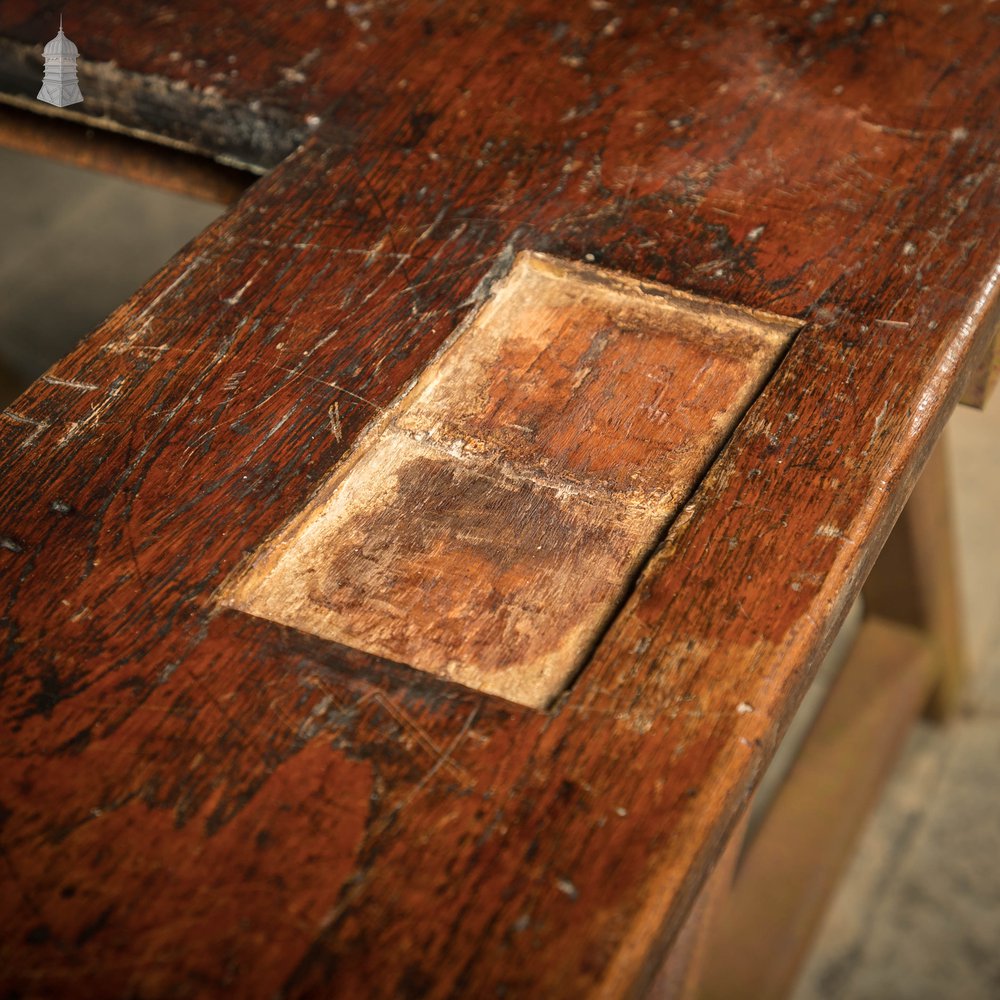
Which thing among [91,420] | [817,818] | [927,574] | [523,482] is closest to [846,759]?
[817,818]

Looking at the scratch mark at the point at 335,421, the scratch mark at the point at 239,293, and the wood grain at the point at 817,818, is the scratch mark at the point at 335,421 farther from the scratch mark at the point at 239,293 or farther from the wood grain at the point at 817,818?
the wood grain at the point at 817,818

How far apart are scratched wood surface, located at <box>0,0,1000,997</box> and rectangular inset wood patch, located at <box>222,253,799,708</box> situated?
0.08 ft

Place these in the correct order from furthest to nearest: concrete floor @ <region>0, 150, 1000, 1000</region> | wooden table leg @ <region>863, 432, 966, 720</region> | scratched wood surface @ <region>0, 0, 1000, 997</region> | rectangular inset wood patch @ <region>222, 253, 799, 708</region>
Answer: concrete floor @ <region>0, 150, 1000, 1000</region>
wooden table leg @ <region>863, 432, 966, 720</region>
rectangular inset wood patch @ <region>222, 253, 799, 708</region>
scratched wood surface @ <region>0, 0, 1000, 997</region>

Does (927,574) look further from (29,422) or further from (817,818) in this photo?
(29,422)

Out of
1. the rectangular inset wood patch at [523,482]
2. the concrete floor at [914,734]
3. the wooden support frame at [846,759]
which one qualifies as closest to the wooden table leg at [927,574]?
the wooden support frame at [846,759]

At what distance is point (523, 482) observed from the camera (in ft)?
2.97

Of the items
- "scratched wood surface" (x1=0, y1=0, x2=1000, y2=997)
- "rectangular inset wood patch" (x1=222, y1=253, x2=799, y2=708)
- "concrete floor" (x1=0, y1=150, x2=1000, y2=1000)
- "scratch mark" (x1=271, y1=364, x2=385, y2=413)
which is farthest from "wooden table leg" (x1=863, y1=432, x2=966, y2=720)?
"scratch mark" (x1=271, y1=364, x2=385, y2=413)

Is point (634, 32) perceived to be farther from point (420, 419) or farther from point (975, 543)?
point (975, 543)

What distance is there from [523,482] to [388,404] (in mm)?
131

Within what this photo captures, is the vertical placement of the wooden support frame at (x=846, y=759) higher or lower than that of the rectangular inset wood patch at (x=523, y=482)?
lower

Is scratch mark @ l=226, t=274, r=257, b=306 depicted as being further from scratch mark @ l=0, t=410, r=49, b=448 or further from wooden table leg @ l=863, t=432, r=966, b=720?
wooden table leg @ l=863, t=432, r=966, b=720

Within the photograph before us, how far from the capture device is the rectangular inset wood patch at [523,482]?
823 millimetres

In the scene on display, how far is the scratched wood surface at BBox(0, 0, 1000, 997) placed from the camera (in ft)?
2.22

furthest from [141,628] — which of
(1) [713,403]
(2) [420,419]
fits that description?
(1) [713,403]
